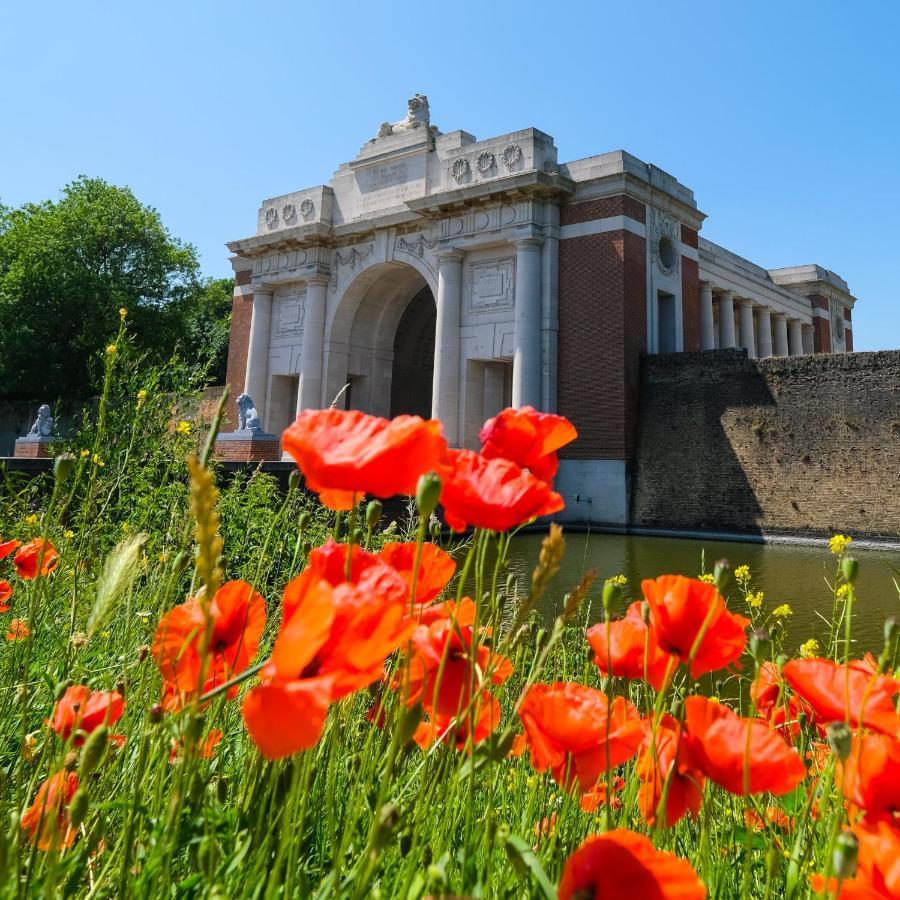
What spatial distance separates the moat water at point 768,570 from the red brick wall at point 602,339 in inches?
104

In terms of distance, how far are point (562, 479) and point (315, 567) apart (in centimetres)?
1733

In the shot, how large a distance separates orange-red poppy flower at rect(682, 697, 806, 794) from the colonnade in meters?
22.0

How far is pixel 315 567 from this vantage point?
77cm

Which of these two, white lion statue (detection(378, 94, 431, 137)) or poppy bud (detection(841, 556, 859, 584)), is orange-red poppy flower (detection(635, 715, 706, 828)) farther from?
white lion statue (detection(378, 94, 431, 137))

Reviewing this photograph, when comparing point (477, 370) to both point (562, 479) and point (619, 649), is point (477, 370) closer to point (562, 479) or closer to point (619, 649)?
point (562, 479)

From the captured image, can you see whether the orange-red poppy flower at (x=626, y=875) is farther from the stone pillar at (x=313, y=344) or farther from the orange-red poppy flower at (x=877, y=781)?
the stone pillar at (x=313, y=344)

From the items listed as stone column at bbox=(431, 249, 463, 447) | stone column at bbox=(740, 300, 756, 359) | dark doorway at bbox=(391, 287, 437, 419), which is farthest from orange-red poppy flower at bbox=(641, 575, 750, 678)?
stone column at bbox=(740, 300, 756, 359)

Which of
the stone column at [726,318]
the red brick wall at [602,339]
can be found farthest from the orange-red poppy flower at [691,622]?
the stone column at [726,318]

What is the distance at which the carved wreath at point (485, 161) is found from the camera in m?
18.5

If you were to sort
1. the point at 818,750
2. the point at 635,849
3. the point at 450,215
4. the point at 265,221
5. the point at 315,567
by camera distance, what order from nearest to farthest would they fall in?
the point at 635,849 < the point at 315,567 < the point at 818,750 < the point at 450,215 < the point at 265,221

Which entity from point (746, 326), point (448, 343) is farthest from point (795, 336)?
point (448, 343)

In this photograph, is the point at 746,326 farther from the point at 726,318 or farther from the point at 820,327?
the point at 820,327

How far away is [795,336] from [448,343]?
16728mm

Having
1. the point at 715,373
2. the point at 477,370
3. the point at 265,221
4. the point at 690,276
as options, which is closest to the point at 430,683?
the point at 715,373
